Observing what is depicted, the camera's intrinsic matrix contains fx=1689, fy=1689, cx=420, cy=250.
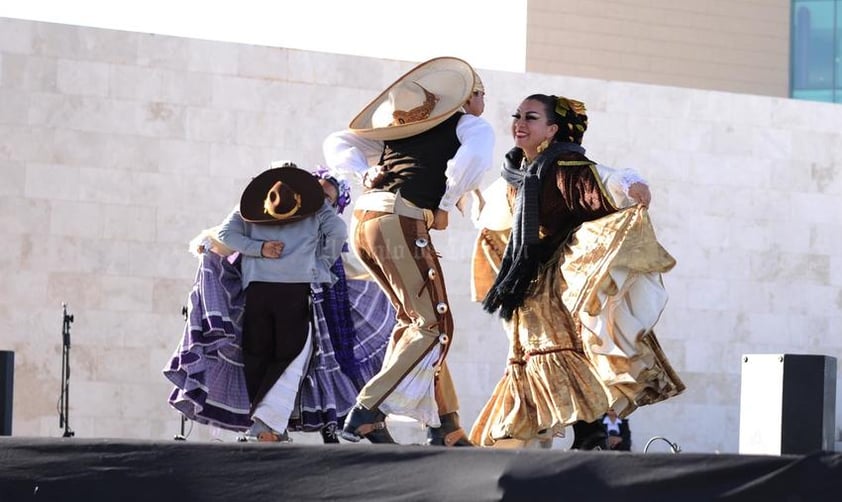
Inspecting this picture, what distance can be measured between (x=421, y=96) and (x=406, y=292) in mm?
812

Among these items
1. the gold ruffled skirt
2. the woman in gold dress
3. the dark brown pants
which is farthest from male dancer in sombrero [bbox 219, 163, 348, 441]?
the gold ruffled skirt

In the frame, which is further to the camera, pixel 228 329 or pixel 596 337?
pixel 228 329

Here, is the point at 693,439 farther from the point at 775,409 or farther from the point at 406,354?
the point at 775,409

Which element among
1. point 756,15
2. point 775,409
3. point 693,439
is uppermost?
point 756,15

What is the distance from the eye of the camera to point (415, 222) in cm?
641

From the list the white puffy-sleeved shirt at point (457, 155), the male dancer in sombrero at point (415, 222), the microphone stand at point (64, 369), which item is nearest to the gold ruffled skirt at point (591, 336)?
the male dancer in sombrero at point (415, 222)

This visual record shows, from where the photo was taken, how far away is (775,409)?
455 centimetres

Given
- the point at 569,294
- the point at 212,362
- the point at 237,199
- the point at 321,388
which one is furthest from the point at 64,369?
the point at 569,294

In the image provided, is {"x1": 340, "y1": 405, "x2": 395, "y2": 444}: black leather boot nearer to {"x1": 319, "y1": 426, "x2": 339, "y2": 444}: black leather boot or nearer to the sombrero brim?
{"x1": 319, "y1": 426, "x2": 339, "y2": 444}: black leather boot

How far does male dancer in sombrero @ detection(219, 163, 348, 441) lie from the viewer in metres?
7.31

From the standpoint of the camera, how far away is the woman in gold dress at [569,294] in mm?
5973

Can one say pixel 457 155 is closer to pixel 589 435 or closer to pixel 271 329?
pixel 589 435

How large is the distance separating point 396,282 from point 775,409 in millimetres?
2143

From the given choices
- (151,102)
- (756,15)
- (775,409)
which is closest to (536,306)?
(775,409)
